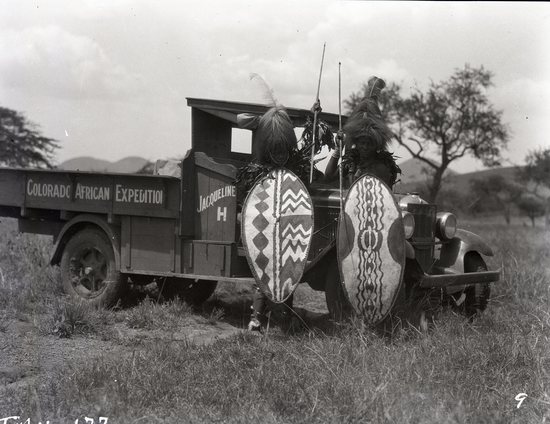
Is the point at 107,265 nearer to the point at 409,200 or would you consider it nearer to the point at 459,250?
the point at 409,200

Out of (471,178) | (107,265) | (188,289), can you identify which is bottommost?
(188,289)

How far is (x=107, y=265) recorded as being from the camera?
8.12 m

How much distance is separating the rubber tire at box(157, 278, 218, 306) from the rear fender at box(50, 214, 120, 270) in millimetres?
823

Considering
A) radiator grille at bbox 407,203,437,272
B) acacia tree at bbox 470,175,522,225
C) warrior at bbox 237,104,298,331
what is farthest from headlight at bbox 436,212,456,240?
acacia tree at bbox 470,175,522,225

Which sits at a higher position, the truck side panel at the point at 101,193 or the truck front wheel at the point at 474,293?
the truck side panel at the point at 101,193

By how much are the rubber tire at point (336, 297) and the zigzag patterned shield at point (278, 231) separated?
0.35 metres

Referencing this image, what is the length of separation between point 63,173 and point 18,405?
13.4ft

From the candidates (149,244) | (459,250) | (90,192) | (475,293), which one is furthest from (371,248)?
(90,192)

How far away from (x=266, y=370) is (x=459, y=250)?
3.10 m

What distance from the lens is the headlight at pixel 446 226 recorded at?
7.27 meters

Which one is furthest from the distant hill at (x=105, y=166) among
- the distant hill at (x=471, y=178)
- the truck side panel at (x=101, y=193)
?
the distant hill at (x=471, y=178)

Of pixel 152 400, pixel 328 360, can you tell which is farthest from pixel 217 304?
pixel 152 400

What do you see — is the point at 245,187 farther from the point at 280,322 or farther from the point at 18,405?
the point at 18,405

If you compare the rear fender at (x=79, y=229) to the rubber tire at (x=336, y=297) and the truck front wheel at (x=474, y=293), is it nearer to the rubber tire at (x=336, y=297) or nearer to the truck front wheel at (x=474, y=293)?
the rubber tire at (x=336, y=297)
